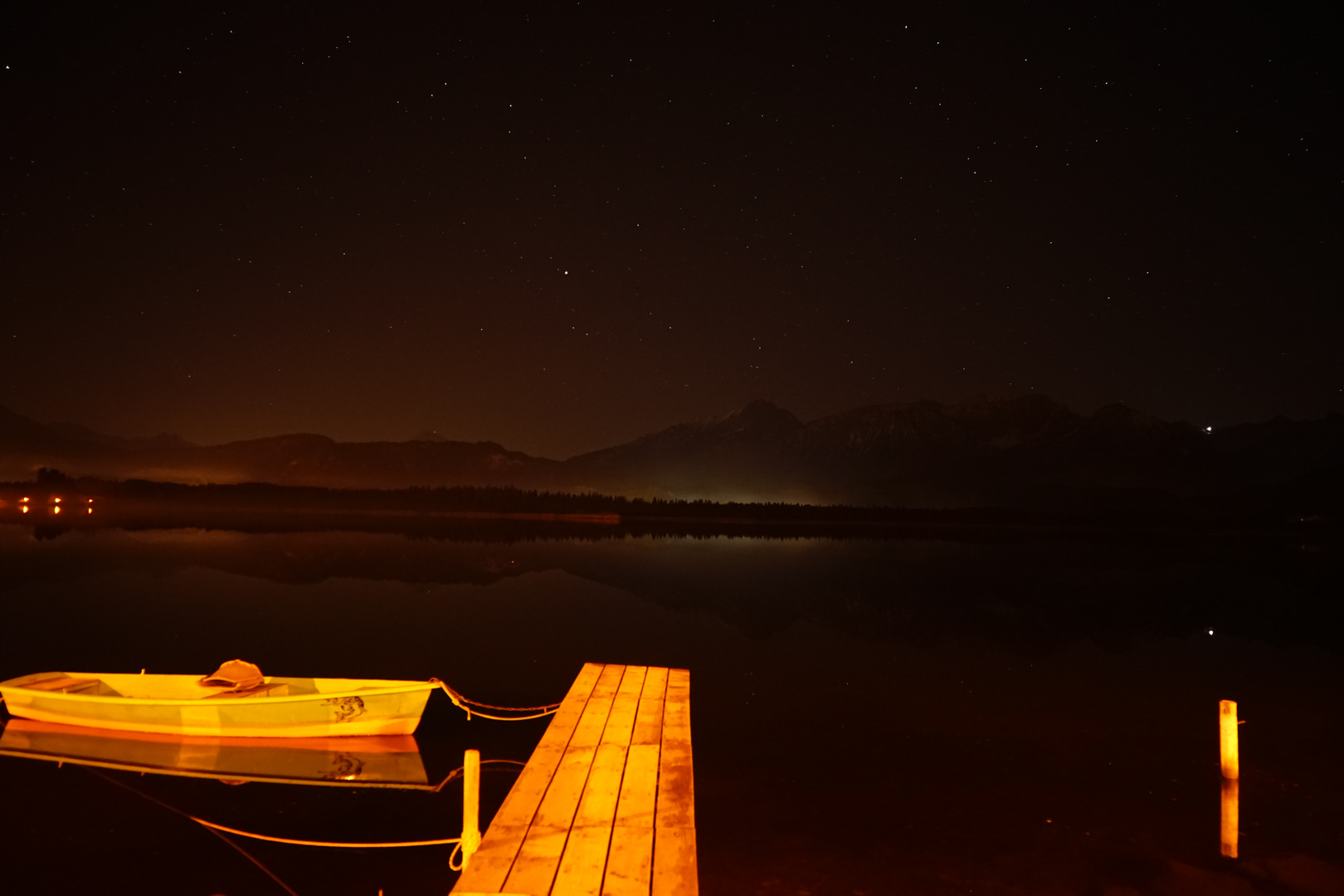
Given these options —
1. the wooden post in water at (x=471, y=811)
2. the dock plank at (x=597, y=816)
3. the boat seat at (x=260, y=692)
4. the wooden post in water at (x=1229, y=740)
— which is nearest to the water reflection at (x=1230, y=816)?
the wooden post in water at (x=1229, y=740)

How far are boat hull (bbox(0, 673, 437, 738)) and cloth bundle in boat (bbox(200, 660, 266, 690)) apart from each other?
0.97 ft

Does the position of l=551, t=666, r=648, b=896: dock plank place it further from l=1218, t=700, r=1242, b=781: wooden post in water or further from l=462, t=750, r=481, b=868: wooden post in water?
l=1218, t=700, r=1242, b=781: wooden post in water

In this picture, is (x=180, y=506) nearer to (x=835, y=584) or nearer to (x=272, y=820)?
(x=835, y=584)

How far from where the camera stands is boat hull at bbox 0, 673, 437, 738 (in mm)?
13961

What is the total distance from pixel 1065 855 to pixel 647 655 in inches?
572

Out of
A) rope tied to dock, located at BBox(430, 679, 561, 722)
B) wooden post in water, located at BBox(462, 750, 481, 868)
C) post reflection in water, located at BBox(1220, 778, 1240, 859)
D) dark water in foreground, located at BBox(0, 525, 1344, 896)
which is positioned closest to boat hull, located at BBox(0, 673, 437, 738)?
rope tied to dock, located at BBox(430, 679, 561, 722)

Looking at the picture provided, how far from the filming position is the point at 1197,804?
471 inches

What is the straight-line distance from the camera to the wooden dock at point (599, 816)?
23.9 ft

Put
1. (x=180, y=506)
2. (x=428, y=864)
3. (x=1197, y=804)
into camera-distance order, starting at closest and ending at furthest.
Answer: (x=428, y=864), (x=1197, y=804), (x=180, y=506)

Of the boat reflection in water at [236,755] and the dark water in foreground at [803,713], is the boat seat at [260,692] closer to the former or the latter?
the boat reflection in water at [236,755]

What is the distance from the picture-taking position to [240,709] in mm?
13977

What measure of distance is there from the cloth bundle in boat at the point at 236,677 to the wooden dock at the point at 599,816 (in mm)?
6148

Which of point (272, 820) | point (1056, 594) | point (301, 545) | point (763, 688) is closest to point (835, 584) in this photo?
point (1056, 594)

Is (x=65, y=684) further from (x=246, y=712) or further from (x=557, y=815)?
(x=557, y=815)
